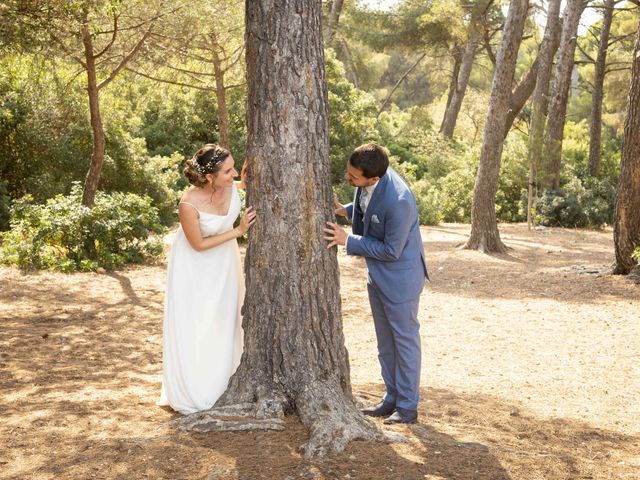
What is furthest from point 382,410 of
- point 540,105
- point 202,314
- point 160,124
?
point 160,124

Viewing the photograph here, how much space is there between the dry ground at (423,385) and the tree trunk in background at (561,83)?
7853 millimetres

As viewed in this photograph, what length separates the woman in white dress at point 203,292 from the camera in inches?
203

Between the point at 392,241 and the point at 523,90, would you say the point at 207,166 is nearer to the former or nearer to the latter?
the point at 392,241

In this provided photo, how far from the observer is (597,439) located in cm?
529

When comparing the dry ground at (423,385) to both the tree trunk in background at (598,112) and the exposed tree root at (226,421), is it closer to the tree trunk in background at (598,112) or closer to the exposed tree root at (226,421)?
the exposed tree root at (226,421)

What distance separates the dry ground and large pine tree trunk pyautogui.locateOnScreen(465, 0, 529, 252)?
2245 mm

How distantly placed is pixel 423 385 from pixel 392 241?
2179 millimetres

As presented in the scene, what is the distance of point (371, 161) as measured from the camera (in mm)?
4758

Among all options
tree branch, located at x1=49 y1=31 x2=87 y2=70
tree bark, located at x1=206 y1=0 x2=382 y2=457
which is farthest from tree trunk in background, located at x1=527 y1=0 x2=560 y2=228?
tree bark, located at x1=206 y1=0 x2=382 y2=457

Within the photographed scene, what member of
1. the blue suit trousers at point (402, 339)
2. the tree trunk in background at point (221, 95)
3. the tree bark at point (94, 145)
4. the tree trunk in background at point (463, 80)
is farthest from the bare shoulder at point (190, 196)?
the tree trunk in background at point (463, 80)

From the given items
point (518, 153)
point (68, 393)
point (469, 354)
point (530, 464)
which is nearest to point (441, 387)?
point (469, 354)

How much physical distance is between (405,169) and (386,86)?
1279 inches

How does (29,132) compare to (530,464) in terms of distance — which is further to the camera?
(29,132)

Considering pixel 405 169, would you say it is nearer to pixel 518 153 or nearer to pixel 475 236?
pixel 518 153
